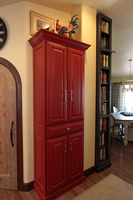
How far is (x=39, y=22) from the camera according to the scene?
1.81 metres

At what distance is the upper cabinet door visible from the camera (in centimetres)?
174

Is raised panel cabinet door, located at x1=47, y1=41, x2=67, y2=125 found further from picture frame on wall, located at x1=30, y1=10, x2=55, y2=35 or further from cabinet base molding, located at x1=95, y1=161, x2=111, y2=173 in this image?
cabinet base molding, located at x1=95, y1=161, x2=111, y2=173

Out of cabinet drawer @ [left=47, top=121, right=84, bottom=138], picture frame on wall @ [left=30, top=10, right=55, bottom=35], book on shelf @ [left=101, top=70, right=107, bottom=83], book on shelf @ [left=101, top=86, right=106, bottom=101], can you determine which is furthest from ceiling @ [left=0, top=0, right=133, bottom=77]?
cabinet drawer @ [left=47, top=121, right=84, bottom=138]

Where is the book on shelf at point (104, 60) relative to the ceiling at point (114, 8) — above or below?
below

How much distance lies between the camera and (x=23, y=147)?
1.80m

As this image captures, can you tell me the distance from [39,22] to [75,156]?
208cm

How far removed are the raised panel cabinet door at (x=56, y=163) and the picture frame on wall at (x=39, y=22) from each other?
1.55 meters

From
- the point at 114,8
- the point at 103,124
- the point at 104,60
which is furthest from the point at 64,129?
the point at 114,8

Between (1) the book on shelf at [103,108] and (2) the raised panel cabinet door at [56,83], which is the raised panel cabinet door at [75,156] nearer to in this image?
(2) the raised panel cabinet door at [56,83]

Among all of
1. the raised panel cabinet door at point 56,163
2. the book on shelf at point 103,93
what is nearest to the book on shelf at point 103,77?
the book on shelf at point 103,93

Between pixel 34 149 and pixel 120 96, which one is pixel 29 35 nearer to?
pixel 34 149

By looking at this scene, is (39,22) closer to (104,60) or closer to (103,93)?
(104,60)

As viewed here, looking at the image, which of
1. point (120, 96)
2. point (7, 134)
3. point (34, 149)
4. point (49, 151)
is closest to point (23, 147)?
point (34, 149)

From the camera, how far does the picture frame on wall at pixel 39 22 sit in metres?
1.76
